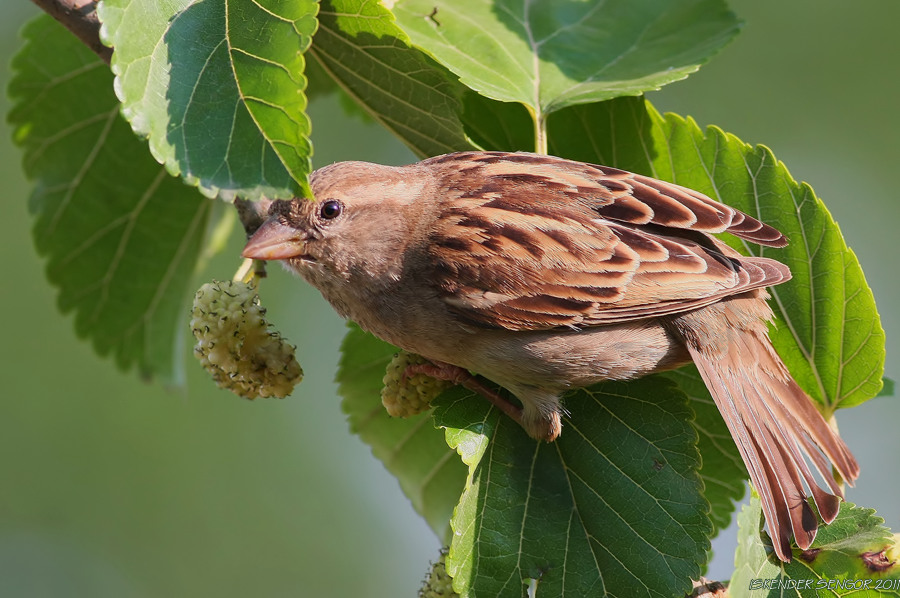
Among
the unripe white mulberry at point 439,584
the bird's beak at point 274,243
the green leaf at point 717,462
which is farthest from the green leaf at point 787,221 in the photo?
the unripe white mulberry at point 439,584

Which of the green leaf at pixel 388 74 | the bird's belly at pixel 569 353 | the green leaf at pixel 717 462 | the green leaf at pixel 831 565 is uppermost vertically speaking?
the green leaf at pixel 388 74

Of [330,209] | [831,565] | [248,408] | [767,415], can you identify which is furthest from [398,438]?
[248,408]

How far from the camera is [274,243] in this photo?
244 centimetres

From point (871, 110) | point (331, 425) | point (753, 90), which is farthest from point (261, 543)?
point (871, 110)

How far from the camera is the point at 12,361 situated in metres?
6.68

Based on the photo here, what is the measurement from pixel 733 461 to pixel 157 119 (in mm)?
1724

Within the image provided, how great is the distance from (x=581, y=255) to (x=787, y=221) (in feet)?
1.77

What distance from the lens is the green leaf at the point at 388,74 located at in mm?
2102

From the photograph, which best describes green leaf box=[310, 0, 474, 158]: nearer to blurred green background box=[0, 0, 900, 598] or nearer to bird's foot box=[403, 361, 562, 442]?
bird's foot box=[403, 361, 562, 442]

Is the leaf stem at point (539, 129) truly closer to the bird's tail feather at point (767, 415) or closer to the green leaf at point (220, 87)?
the bird's tail feather at point (767, 415)

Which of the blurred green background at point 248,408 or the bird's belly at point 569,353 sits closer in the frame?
the bird's belly at point 569,353

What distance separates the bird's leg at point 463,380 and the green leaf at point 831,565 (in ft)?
2.03

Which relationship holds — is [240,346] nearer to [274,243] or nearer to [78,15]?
[274,243]

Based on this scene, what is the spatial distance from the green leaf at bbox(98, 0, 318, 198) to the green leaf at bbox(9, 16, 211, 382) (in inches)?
47.4
